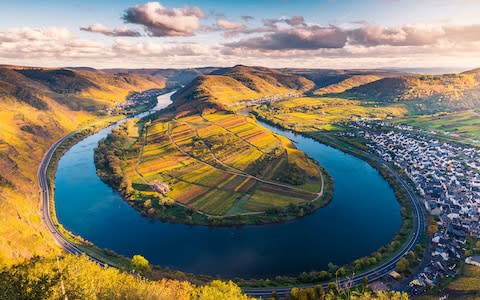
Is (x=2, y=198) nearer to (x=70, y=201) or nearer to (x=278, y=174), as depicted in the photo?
(x=70, y=201)

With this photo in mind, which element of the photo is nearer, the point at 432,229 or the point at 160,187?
the point at 432,229

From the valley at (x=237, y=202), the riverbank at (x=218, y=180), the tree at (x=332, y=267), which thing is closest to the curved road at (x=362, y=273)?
the valley at (x=237, y=202)

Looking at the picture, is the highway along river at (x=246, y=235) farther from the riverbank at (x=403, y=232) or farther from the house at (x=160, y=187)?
the house at (x=160, y=187)

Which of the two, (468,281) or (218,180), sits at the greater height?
(218,180)

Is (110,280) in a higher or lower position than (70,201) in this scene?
higher

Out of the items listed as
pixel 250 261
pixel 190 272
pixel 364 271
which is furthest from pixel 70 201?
pixel 364 271

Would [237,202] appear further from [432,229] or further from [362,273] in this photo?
[432,229]

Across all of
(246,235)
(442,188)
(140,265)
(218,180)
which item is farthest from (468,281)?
(218,180)
